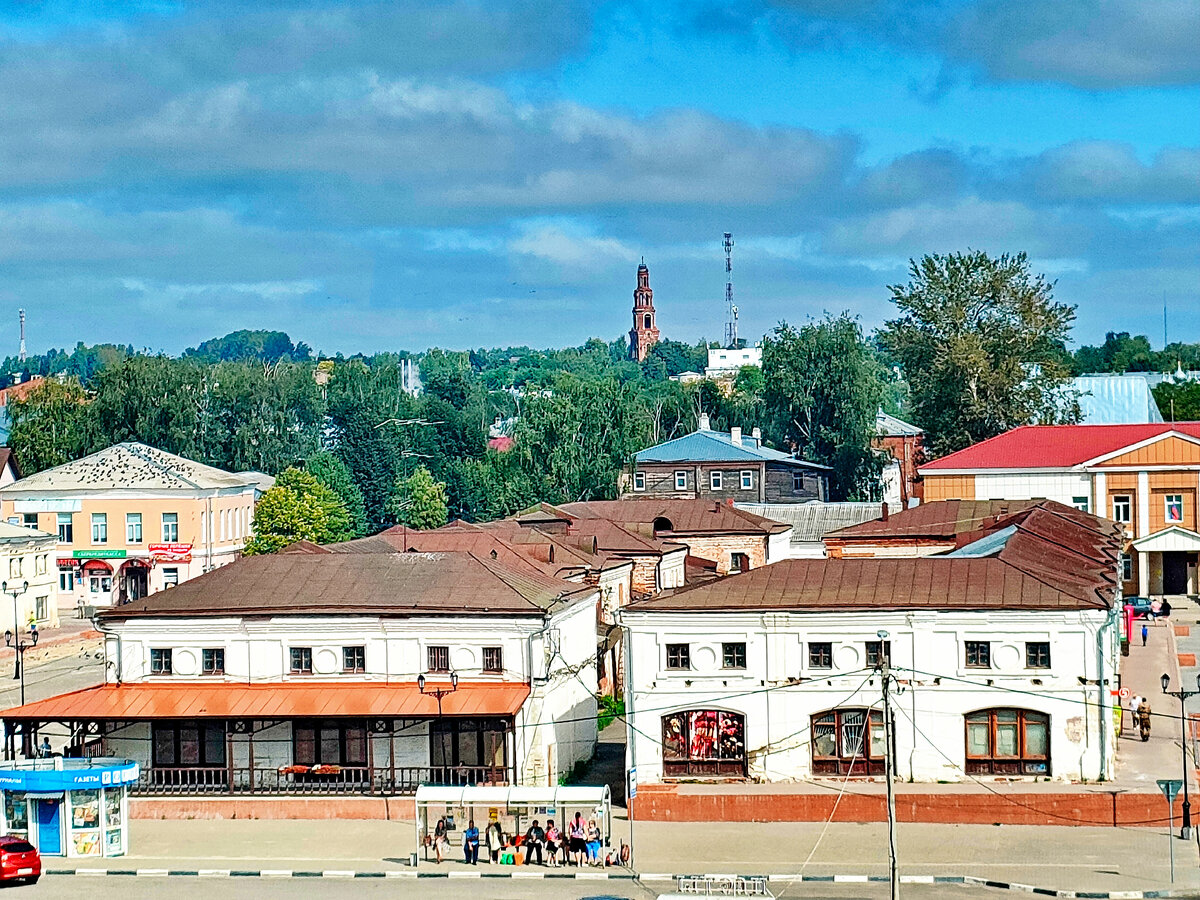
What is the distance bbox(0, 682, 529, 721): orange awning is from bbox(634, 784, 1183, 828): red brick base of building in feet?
15.5

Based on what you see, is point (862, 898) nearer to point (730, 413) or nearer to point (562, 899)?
point (562, 899)

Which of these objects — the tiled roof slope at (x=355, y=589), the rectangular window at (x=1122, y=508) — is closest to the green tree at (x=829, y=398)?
the rectangular window at (x=1122, y=508)

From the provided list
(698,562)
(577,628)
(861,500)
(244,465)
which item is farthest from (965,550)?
(244,465)

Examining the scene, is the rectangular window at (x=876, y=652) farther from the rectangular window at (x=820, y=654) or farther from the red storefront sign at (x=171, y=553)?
the red storefront sign at (x=171, y=553)

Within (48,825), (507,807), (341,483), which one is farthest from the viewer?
(341,483)

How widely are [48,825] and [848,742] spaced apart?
17.2 meters

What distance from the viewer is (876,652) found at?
40.0 metres

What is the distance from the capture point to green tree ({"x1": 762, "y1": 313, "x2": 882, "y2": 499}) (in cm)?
11350

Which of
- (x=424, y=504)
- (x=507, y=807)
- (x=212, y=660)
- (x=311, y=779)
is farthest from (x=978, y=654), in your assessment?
Answer: (x=424, y=504)

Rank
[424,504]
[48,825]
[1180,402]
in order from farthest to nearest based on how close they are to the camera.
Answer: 1. [1180,402]
2. [424,504]
3. [48,825]

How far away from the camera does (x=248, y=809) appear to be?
41.1 metres

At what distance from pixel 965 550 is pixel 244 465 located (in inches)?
2864

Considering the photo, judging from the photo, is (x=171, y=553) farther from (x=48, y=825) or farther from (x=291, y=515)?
(x=48, y=825)

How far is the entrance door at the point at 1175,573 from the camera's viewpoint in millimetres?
80562
